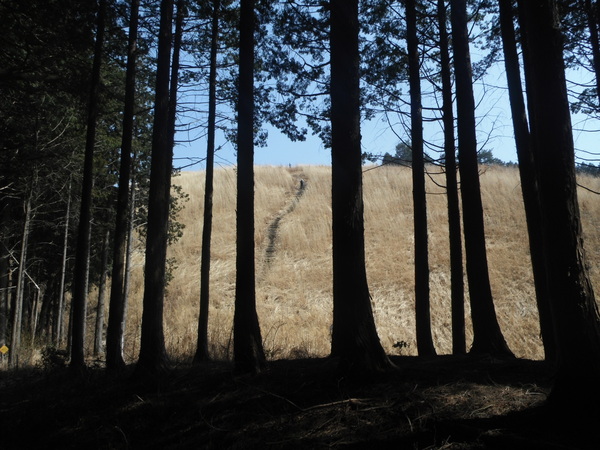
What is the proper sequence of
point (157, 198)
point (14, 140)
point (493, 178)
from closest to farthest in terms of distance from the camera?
point (157, 198) → point (14, 140) → point (493, 178)

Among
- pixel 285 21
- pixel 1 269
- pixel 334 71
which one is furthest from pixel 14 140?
pixel 334 71

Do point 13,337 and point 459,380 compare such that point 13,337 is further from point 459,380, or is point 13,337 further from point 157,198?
point 459,380

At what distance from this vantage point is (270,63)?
37.7 ft

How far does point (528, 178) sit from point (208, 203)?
792 centimetres

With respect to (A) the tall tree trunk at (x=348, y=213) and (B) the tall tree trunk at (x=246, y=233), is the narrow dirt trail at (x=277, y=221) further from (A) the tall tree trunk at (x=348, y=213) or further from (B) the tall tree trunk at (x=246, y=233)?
(A) the tall tree trunk at (x=348, y=213)

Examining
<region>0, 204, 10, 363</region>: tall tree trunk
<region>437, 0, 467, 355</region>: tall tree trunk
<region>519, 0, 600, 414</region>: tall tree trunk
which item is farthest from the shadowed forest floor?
<region>0, 204, 10, 363</region>: tall tree trunk

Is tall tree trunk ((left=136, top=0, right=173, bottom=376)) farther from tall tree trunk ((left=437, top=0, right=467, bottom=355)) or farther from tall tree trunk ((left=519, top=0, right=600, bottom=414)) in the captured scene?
tall tree trunk ((left=519, top=0, right=600, bottom=414))

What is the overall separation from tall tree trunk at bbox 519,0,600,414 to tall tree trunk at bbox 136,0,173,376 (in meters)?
6.42

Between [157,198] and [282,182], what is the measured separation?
39299mm

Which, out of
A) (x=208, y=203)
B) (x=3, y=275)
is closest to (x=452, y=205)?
(x=208, y=203)

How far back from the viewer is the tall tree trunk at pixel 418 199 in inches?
429

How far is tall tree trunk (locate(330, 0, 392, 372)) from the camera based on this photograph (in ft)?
19.5

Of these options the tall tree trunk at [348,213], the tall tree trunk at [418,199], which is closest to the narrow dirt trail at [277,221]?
the tall tree trunk at [418,199]

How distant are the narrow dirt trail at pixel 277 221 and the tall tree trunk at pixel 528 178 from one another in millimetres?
21242
